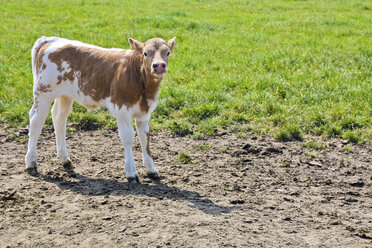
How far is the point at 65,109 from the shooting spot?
776 cm

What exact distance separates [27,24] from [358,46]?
1020 cm

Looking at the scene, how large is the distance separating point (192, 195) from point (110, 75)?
1.85 m

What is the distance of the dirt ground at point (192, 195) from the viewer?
217 inches

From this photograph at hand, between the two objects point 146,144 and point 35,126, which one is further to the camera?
point 35,126

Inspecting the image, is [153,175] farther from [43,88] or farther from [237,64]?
[237,64]

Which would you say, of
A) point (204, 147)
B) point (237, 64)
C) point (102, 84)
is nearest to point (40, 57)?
point (102, 84)

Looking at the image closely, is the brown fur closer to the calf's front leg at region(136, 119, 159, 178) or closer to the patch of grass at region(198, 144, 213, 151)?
the calf's front leg at region(136, 119, 159, 178)

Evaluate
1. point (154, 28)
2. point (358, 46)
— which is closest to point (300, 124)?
point (358, 46)

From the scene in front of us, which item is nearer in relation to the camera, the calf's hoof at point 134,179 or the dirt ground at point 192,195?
the dirt ground at point 192,195

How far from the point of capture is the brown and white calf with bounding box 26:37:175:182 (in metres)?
6.89

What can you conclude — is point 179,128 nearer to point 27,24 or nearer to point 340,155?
point 340,155

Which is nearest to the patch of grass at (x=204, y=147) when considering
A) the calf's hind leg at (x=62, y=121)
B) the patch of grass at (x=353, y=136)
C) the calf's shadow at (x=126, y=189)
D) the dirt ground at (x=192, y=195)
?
the dirt ground at (x=192, y=195)

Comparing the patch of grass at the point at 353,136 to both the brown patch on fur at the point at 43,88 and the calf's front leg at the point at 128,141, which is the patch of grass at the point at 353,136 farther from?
the brown patch on fur at the point at 43,88

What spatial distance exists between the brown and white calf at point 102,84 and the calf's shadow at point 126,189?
0.80 feet
